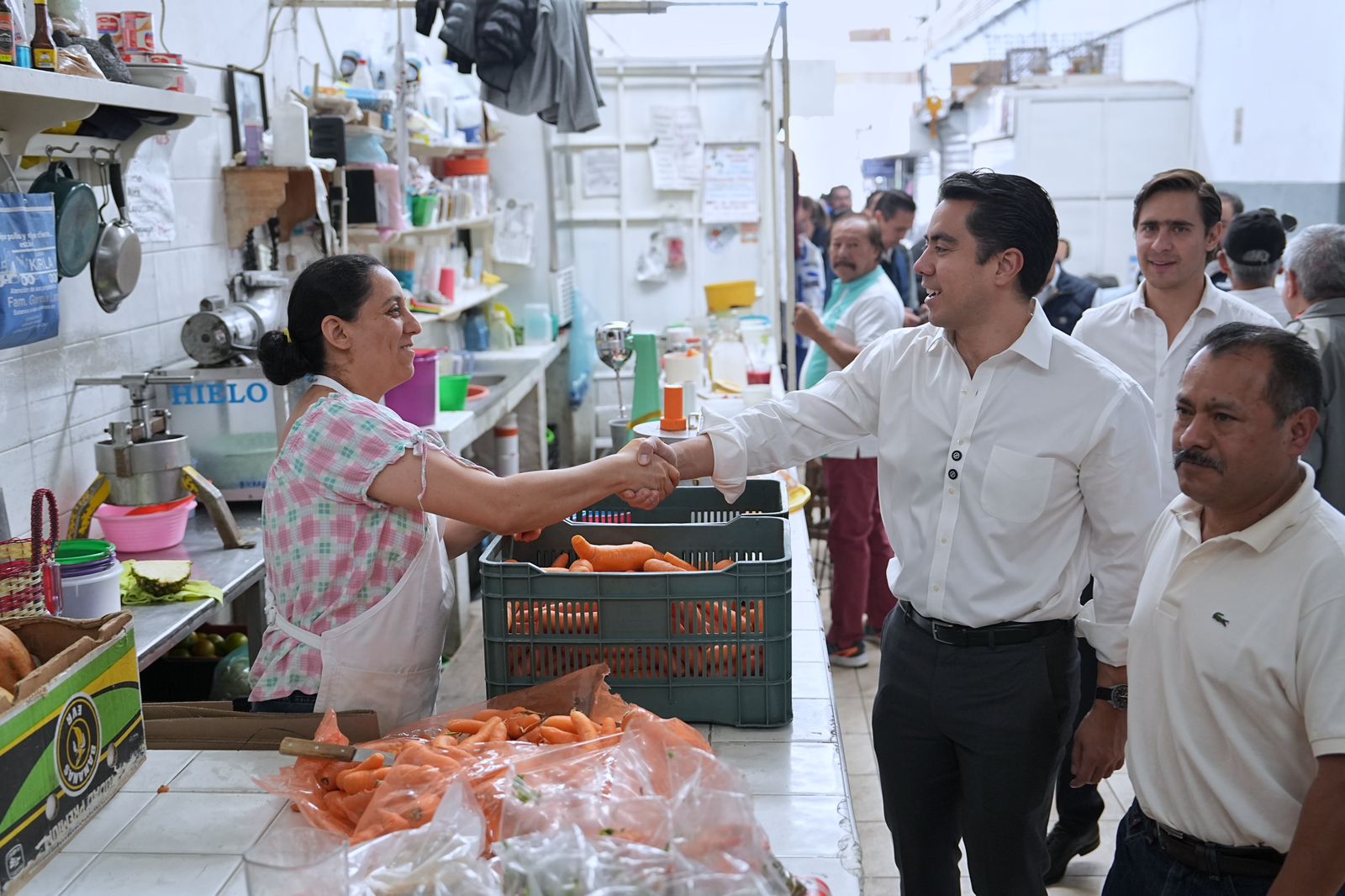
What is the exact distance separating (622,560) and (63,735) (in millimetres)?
976

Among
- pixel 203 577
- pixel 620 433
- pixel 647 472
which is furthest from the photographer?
pixel 620 433

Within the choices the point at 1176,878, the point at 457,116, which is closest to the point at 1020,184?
the point at 1176,878

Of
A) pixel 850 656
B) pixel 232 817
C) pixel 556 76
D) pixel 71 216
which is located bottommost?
pixel 850 656

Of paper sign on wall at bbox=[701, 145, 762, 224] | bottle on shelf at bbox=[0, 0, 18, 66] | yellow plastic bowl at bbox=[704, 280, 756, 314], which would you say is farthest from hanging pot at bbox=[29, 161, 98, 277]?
paper sign on wall at bbox=[701, 145, 762, 224]

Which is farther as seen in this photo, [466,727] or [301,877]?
[466,727]

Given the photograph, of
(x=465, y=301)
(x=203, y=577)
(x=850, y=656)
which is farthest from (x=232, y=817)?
(x=465, y=301)

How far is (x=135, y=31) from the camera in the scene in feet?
9.68

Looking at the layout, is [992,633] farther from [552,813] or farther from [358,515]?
[358,515]

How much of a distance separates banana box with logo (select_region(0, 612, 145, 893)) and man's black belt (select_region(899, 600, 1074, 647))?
Result: 140cm

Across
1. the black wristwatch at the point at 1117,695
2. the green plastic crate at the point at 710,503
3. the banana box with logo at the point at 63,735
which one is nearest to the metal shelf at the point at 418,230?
the green plastic crate at the point at 710,503

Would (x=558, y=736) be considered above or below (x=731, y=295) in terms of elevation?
below

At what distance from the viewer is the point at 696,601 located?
2.02 m

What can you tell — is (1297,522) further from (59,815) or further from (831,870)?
(59,815)

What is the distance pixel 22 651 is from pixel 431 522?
0.69m
